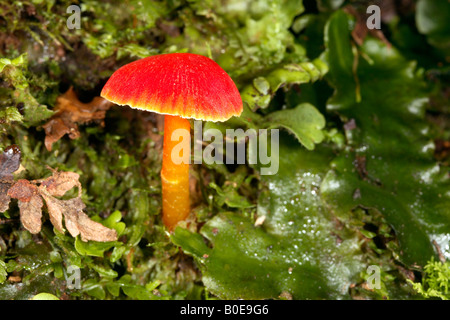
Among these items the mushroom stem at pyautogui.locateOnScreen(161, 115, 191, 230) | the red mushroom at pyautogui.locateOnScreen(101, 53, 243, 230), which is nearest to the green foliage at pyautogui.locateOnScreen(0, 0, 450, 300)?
the mushroom stem at pyautogui.locateOnScreen(161, 115, 191, 230)

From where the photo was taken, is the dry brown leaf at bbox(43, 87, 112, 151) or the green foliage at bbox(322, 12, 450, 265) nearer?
the dry brown leaf at bbox(43, 87, 112, 151)

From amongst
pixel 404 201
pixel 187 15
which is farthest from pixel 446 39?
pixel 187 15

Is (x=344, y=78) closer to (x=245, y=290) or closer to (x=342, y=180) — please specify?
(x=342, y=180)

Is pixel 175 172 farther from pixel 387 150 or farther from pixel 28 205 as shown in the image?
pixel 387 150

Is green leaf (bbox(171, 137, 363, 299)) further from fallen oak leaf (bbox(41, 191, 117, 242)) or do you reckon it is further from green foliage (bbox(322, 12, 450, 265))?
fallen oak leaf (bbox(41, 191, 117, 242))

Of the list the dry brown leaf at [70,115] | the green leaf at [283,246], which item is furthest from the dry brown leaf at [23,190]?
the green leaf at [283,246]

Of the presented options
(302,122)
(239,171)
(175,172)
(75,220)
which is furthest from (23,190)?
(302,122)
